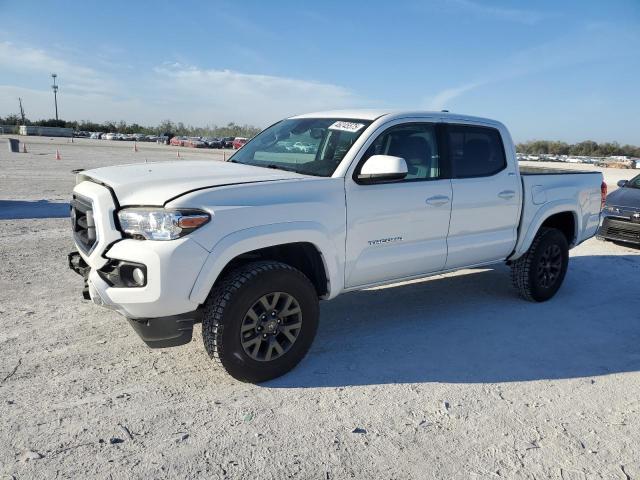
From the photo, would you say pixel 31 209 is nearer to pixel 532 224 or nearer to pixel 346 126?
pixel 346 126

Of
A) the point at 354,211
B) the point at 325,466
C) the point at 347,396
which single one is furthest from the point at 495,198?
the point at 325,466

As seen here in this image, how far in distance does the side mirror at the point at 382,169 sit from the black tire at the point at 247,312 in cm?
90

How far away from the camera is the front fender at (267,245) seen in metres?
3.11

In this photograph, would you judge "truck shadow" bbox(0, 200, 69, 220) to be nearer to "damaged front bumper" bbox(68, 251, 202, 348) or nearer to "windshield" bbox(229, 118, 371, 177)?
"windshield" bbox(229, 118, 371, 177)

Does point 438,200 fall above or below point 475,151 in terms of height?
below

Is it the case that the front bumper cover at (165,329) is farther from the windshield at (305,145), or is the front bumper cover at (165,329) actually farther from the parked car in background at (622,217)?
the parked car in background at (622,217)

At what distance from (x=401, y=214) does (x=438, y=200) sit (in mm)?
457

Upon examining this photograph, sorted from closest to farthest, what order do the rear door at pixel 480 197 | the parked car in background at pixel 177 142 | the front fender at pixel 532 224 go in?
the rear door at pixel 480 197 < the front fender at pixel 532 224 < the parked car in background at pixel 177 142

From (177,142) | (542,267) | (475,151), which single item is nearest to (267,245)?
(475,151)

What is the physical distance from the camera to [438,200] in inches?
169

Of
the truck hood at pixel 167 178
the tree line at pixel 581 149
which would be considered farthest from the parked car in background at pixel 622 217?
the tree line at pixel 581 149

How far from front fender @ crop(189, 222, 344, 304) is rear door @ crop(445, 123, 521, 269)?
1.33 meters

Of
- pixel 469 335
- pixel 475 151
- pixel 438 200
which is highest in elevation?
pixel 475 151

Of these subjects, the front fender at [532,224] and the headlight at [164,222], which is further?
the front fender at [532,224]
